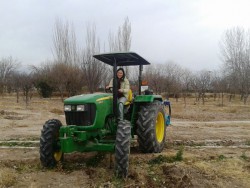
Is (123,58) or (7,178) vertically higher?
(123,58)

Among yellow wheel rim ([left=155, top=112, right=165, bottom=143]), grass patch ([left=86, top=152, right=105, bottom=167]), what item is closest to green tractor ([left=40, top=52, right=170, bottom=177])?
grass patch ([left=86, top=152, right=105, bottom=167])

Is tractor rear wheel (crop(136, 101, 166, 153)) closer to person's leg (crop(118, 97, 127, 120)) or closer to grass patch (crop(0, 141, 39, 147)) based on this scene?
person's leg (crop(118, 97, 127, 120))

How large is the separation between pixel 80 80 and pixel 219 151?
86.2ft

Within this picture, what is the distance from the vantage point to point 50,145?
6773 mm

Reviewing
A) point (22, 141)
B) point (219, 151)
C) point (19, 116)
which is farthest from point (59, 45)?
point (219, 151)

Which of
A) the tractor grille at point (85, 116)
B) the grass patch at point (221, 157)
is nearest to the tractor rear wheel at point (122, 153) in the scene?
the tractor grille at point (85, 116)

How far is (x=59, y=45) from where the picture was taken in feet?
148

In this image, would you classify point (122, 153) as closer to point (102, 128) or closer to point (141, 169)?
point (141, 169)

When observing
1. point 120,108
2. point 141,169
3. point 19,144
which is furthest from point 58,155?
point 19,144

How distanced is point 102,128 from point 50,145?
1.07m

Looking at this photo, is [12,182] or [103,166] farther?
[103,166]

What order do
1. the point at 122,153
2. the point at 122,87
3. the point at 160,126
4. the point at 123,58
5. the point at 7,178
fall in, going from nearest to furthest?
the point at 7,178
the point at 122,153
the point at 122,87
the point at 123,58
the point at 160,126

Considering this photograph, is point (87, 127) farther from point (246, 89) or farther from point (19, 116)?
point (246, 89)

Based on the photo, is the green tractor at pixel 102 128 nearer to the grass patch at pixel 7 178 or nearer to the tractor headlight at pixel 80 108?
the tractor headlight at pixel 80 108
